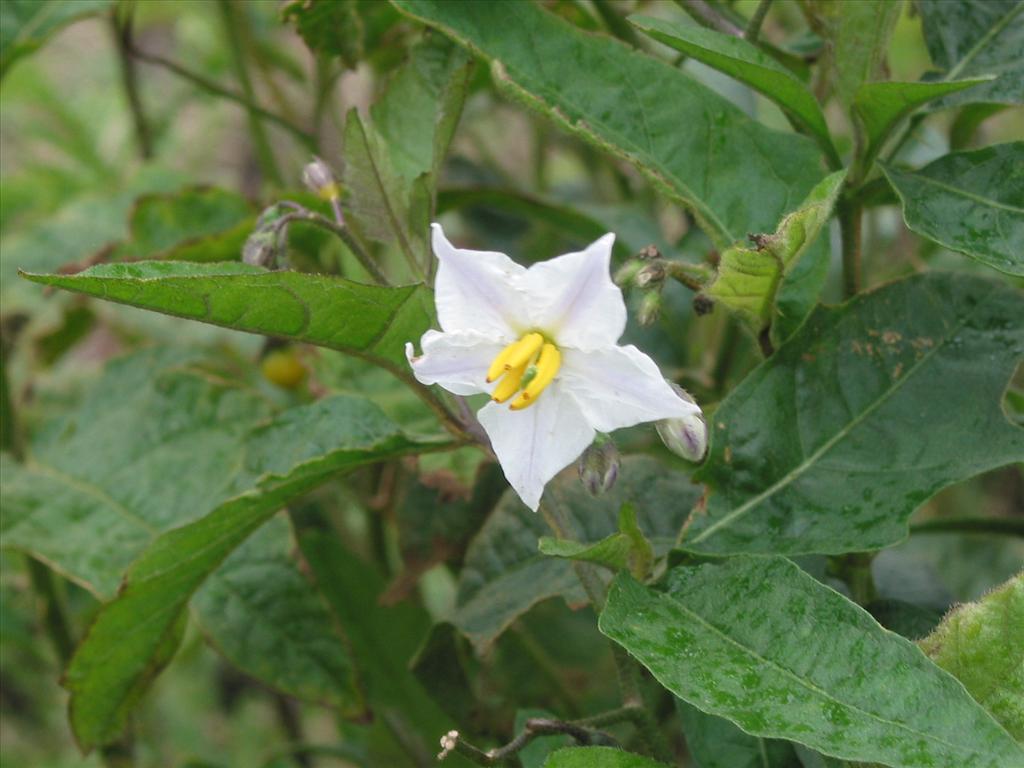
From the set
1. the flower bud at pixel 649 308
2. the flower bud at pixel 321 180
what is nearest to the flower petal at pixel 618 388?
the flower bud at pixel 649 308

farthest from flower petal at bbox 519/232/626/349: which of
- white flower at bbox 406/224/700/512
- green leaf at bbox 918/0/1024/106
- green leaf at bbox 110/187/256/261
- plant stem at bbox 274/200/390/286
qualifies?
green leaf at bbox 110/187/256/261

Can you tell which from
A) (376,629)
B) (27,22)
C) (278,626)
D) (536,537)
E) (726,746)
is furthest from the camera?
(376,629)

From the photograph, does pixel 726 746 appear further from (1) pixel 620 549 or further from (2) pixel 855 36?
(2) pixel 855 36

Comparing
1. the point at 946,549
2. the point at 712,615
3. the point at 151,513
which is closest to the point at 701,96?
the point at 712,615

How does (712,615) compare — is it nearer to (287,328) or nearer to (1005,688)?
(1005,688)

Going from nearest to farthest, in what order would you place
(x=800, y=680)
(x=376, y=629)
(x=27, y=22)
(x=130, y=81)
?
(x=800, y=680)
(x=27, y=22)
(x=376, y=629)
(x=130, y=81)

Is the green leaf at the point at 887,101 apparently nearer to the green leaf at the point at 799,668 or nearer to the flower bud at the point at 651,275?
the flower bud at the point at 651,275

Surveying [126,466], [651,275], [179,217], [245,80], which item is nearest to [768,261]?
[651,275]
